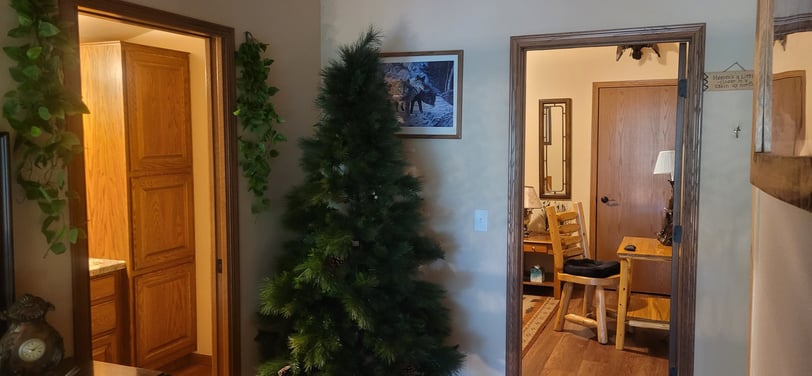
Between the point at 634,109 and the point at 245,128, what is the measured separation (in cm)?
407

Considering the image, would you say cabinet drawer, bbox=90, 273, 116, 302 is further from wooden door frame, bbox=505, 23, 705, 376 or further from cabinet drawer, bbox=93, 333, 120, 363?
wooden door frame, bbox=505, 23, 705, 376

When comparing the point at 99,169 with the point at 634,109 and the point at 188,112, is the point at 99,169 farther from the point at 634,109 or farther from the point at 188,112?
the point at 634,109

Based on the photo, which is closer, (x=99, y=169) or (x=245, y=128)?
(x=245, y=128)

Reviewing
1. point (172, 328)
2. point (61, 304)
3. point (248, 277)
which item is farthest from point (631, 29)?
point (172, 328)

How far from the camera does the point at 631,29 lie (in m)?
2.66

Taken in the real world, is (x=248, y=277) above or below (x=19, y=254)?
below

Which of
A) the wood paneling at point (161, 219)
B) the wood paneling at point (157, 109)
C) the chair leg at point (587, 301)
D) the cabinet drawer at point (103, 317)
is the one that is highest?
the wood paneling at point (157, 109)

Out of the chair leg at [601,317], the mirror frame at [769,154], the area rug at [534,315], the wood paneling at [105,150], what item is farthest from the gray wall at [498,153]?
the mirror frame at [769,154]

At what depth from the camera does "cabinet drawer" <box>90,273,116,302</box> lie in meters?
3.15

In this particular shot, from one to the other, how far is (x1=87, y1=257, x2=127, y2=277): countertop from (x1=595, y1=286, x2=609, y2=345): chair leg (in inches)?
126

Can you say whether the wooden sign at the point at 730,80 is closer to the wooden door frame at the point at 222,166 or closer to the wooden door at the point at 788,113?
the wooden door frame at the point at 222,166

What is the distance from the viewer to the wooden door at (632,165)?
543cm

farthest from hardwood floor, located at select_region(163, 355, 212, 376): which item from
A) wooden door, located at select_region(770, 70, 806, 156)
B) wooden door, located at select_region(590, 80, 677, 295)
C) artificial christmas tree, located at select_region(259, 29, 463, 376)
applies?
wooden door, located at select_region(770, 70, 806, 156)

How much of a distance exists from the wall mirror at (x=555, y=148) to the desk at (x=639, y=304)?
1.59 metres
